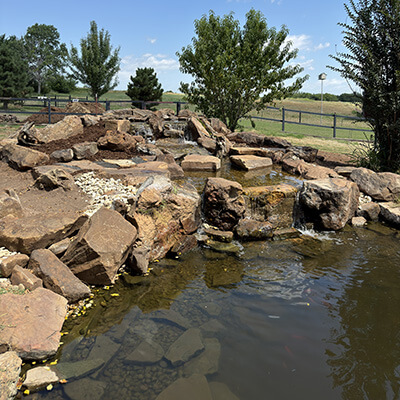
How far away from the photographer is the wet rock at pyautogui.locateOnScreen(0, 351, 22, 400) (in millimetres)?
3092

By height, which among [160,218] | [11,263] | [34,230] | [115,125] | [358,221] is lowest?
[358,221]

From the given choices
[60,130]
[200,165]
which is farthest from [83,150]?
[200,165]

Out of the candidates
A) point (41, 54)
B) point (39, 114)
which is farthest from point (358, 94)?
point (41, 54)

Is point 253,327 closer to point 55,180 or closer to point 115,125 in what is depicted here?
point 55,180

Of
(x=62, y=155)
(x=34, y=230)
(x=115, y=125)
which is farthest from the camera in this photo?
(x=115, y=125)

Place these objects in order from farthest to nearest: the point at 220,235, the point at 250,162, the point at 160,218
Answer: the point at 250,162
the point at 220,235
the point at 160,218

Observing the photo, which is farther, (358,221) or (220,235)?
(358,221)

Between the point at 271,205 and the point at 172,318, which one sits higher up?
the point at 271,205

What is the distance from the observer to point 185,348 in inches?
150

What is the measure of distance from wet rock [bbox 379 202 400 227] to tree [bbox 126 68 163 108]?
77.0 feet

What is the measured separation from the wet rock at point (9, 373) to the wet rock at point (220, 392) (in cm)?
173

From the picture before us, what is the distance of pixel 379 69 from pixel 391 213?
514 cm

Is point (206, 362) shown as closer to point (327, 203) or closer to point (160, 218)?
point (160, 218)

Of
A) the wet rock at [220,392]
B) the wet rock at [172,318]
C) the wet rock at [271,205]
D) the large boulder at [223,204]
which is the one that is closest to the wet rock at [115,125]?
the large boulder at [223,204]
